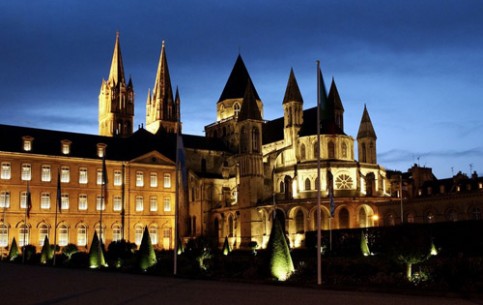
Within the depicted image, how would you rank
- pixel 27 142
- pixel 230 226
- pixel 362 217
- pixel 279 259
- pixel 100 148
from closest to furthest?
pixel 279 259, pixel 27 142, pixel 362 217, pixel 100 148, pixel 230 226

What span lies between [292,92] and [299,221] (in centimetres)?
1959

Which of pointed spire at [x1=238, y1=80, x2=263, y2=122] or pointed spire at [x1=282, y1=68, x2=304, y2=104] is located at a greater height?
pointed spire at [x1=282, y1=68, x2=304, y2=104]

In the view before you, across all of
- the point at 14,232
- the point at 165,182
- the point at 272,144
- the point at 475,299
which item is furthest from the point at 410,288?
the point at 272,144

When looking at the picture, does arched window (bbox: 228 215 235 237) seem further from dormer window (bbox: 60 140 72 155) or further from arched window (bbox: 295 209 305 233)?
dormer window (bbox: 60 140 72 155)

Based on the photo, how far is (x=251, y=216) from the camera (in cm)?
7669

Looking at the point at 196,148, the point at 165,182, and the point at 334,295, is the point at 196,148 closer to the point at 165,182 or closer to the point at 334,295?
the point at 165,182

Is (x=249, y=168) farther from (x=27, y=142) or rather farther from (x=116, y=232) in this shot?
(x=27, y=142)

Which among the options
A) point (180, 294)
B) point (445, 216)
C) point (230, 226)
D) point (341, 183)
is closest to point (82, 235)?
point (230, 226)

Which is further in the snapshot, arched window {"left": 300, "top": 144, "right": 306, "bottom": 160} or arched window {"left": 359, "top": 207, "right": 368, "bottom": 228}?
arched window {"left": 300, "top": 144, "right": 306, "bottom": 160}

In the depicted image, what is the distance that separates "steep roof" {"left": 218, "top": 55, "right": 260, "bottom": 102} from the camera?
96.3 metres

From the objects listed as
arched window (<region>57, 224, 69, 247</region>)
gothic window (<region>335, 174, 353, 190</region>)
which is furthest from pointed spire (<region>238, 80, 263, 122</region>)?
arched window (<region>57, 224, 69, 247</region>)

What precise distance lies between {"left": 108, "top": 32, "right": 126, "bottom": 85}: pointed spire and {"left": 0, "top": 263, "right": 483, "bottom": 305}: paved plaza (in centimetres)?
8505

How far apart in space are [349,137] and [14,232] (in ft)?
133

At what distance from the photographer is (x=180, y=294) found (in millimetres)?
Answer: 22188
